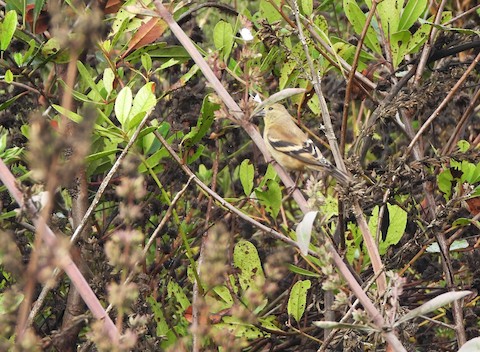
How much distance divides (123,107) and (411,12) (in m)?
1.20

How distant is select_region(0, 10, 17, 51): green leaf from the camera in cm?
276

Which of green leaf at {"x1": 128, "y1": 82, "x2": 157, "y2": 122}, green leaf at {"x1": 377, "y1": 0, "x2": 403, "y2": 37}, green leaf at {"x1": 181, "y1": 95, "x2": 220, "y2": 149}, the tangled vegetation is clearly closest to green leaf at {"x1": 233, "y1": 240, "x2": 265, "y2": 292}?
the tangled vegetation

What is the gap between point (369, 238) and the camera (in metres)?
2.09

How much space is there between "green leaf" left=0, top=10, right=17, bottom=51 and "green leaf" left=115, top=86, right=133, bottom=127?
0.50 meters

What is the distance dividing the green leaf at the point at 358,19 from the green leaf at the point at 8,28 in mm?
1239

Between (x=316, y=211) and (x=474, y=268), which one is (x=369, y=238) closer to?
(x=316, y=211)

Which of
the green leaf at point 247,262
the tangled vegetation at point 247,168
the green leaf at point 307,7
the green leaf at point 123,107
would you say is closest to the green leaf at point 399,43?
the tangled vegetation at point 247,168

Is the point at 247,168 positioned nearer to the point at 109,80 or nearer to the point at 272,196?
the point at 272,196

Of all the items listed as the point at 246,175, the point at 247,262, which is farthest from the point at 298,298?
the point at 246,175

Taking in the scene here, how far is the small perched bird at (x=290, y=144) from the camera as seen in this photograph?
3.75 m

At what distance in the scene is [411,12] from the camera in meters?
3.04

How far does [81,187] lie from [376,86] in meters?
1.21

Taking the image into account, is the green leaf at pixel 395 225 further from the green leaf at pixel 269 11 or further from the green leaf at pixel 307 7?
the green leaf at pixel 269 11

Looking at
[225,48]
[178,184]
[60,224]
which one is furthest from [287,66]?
[60,224]
